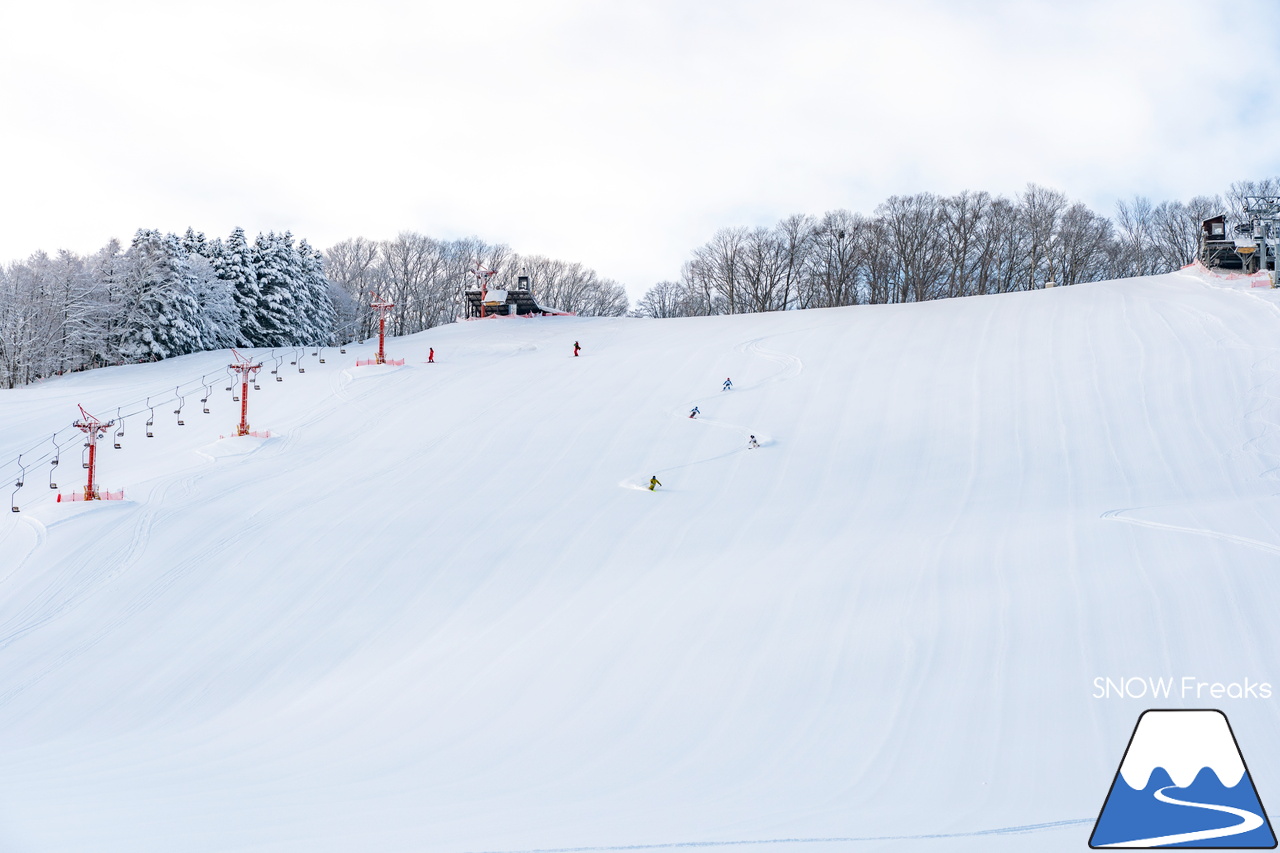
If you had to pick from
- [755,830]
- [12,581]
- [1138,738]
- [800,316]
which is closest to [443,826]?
[755,830]

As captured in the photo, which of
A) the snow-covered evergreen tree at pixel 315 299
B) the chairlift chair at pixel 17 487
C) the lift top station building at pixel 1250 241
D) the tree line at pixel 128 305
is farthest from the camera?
the snow-covered evergreen tree at pixel 315 299

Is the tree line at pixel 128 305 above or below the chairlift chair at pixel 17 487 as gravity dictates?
above

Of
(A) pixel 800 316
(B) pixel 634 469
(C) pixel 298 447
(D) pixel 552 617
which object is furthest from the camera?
(A) pixel 800 316

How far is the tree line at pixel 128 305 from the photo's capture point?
128 feet

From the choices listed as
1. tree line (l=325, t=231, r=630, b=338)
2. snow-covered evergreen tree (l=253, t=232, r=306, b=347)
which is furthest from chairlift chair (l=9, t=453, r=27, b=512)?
tree line (l=325, t=231, r=630, b=338)

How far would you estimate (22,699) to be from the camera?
45.4 feet

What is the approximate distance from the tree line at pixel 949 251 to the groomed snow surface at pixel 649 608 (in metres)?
31.5

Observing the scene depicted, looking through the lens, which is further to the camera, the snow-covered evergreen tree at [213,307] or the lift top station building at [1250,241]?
the snow-covered evergreen tree at [213,307]

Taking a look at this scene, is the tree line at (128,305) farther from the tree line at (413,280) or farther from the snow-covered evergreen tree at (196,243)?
the tree line at (413,280)

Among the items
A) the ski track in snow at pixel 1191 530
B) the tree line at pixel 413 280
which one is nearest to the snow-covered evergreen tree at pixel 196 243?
the tree line at pixel 413 280

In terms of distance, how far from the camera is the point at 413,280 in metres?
74.4

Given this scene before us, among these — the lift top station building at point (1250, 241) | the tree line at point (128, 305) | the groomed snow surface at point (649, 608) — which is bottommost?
the groomed snow surface at point (649, 608)

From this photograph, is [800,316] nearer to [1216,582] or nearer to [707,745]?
[1216,582]

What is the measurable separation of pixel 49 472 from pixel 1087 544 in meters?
27.4
